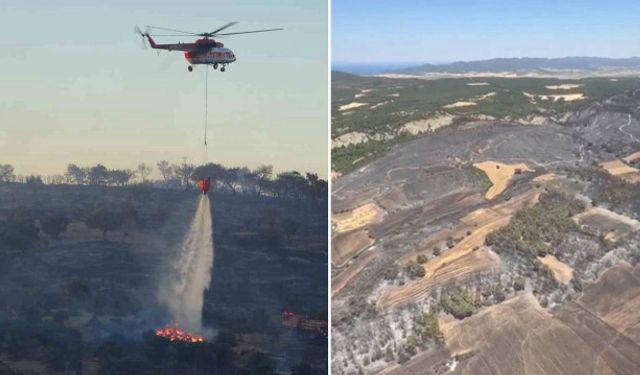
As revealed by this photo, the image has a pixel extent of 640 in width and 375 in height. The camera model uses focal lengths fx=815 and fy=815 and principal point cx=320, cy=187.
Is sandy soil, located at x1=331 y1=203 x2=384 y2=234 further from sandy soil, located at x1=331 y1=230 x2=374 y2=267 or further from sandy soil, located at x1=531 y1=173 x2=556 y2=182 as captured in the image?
sandy soil, located at x1=531 y1=173 x2=556 y2=182

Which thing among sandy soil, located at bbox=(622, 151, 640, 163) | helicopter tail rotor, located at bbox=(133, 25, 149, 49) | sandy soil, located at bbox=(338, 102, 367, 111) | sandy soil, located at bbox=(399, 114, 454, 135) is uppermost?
helicopter tail rotor, located at bbox=(133, 25, 149, 49)

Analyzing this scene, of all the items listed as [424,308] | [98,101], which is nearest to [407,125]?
[424,308]

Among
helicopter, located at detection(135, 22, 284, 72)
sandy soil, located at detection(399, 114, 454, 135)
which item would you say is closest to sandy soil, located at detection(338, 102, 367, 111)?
sandy soil, located at detection(399, 114, 454, 135)

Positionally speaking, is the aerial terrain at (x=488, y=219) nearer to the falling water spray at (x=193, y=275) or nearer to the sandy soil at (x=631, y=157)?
the sandy soil at (x=631, y=157)

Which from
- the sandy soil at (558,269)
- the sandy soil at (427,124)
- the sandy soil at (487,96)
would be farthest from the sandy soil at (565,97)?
the sandy soil at (558,269)

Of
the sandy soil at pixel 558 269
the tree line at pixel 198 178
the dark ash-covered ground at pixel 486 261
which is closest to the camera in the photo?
the dark ash-covered ground at pixel 486 261

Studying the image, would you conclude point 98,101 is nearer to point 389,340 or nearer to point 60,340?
point 60,340

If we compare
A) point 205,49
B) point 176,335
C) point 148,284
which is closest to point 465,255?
point 176,335
